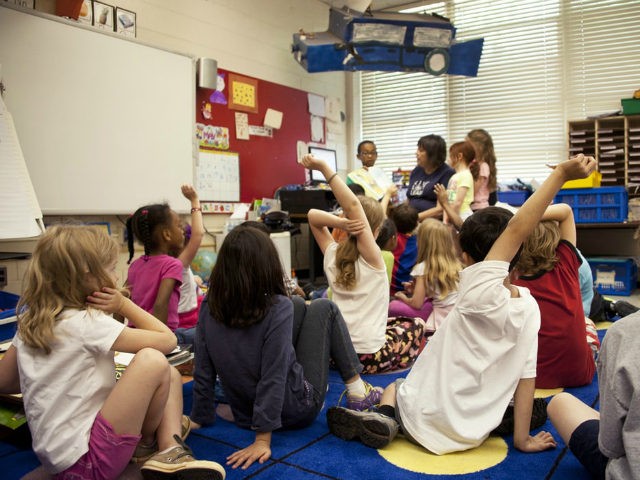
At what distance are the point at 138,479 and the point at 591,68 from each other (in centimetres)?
528

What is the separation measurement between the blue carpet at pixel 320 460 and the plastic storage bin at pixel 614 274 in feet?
10.6

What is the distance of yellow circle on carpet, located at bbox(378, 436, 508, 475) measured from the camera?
1330 mm

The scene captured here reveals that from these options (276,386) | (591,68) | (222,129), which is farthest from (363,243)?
(591,68)

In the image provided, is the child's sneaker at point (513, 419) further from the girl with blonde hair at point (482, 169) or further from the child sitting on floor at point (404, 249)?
the girl with blonde hair at point (482, 169)

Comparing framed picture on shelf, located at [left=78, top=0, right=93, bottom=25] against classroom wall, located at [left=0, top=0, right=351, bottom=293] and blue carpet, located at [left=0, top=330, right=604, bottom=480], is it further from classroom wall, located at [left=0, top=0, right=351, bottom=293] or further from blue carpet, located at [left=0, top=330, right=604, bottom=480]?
blue carpet, located at [left=0, top=330, right=604, bottom=480]

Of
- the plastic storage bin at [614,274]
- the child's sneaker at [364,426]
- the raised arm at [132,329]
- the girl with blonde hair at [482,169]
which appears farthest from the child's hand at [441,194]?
the raised arm at [132,329]

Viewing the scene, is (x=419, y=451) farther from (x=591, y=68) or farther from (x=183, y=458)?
(x=591, y=68)

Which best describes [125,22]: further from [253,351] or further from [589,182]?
[589,182]

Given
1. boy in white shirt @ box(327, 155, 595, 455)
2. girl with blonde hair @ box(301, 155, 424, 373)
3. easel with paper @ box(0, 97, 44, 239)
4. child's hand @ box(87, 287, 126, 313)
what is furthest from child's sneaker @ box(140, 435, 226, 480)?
easel with paper @ box(0, 97, 44, 239)

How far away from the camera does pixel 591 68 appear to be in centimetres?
502

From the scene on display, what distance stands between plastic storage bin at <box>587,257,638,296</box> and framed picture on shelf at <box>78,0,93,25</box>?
4.21 meters

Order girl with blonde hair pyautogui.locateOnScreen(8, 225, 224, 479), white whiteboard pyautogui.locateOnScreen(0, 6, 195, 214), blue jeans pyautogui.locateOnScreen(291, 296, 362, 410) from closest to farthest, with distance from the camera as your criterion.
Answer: girl with blonde hair pyautogui.locateOnScreen(8, 225, 224, 479) → blue jeans pyautogui.locateOnScreen(291, 296, 362, 410) → white whiteboard pyautogui.locateOnScreen(0, 6, 195, 214)

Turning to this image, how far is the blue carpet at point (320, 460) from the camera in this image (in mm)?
1301

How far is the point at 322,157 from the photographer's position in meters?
5.50
